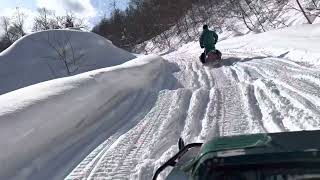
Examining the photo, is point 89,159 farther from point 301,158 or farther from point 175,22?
point 175,22

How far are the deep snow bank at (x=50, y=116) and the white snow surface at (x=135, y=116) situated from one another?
15mm

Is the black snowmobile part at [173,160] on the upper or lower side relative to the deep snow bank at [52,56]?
upper

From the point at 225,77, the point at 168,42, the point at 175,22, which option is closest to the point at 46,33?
the point at 225,77

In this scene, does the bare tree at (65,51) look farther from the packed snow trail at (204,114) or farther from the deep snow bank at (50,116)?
the packed snow trail at (204,114)

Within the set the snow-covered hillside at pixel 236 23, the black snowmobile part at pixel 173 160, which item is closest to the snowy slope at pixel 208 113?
the black snowmobile part at pixel 173 160

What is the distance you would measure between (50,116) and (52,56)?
1949cm

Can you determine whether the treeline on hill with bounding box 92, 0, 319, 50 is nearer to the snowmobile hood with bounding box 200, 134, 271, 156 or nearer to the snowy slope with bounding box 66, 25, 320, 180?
the snowy slope with bounding box 66, 25, 320, 180

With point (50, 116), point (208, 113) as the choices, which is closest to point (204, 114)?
point (208, 113)

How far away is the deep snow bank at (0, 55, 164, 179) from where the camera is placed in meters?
6.86

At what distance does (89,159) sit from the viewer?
268 inches

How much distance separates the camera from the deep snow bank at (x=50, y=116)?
6.86m

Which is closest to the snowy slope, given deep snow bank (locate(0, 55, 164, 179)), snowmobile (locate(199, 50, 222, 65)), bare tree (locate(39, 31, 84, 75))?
deep snow bank (locate(0, 55, 164, 179))

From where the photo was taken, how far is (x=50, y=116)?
8625 millimetres

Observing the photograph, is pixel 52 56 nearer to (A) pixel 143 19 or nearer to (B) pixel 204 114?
(B) pixel 204 114
